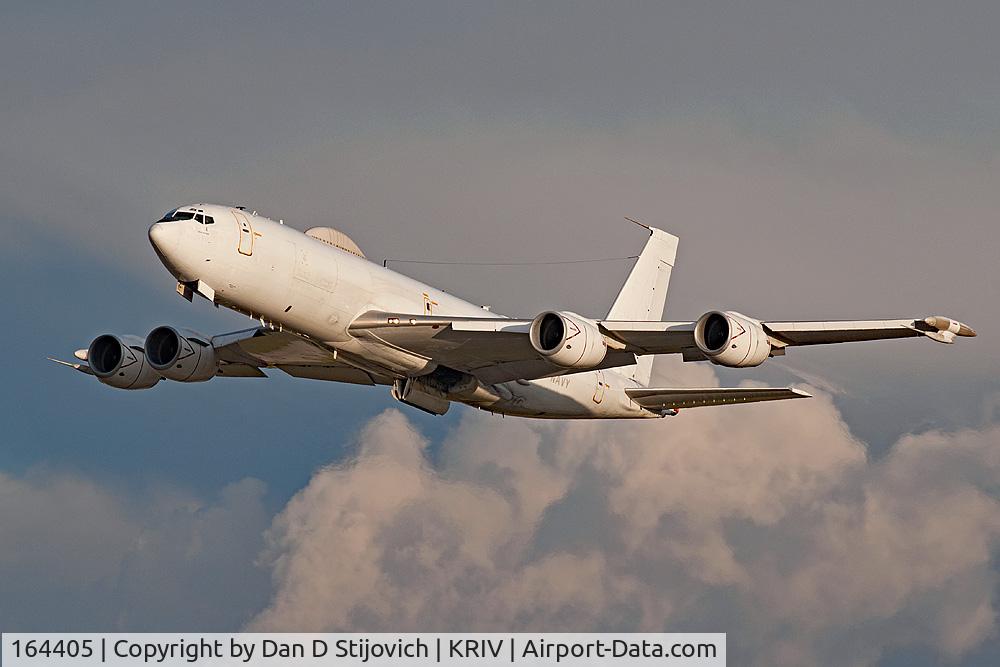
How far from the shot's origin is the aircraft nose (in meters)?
56.9

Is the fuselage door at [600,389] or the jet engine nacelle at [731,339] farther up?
the jet engine nacelle at [731,339]

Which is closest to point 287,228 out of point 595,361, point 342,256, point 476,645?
point 342,256

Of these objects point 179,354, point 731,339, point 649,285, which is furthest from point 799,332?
point 179,354

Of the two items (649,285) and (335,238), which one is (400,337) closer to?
(335,238)

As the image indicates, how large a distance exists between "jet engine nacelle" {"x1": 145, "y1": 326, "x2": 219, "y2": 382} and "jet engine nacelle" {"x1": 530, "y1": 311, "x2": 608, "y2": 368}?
54.4 ft

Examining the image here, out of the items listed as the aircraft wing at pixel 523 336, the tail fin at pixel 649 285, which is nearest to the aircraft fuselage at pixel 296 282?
the aircraft wing at pixel 523 336

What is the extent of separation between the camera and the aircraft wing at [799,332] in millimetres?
55531

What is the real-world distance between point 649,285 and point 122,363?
25.1m

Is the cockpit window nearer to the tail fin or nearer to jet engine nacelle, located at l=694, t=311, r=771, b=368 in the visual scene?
jet engine nacelle, located at l=694, t=311, r=771, b=368

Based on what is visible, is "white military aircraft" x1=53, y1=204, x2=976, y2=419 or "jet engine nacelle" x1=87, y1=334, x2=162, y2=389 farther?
"jet engine nacelle" x1=87, y1=334, x2=162, y2=389

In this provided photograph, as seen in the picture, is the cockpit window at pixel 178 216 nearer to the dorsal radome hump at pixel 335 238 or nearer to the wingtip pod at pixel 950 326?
the dorsal radome hump at pixel 335 238

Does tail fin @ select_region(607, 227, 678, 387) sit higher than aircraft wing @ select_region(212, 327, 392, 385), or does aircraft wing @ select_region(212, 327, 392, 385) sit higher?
tail fin @ select_region(607, 227, 678, 387)

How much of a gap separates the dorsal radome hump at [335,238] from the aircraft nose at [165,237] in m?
5.91

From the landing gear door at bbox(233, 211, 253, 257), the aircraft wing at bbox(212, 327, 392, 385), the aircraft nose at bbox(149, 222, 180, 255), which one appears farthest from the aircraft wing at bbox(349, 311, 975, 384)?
the aircraft nose at bbox(149, 222, 180, 255)
